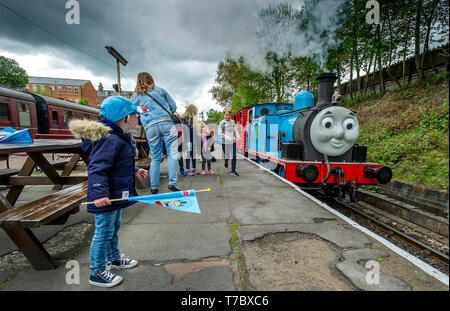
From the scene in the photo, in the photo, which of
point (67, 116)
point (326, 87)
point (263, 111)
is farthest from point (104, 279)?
point (67, 116)

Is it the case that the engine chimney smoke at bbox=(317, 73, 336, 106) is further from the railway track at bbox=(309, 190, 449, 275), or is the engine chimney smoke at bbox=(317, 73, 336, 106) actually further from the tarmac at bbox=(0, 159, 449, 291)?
the tarmac at bbox=(0, 159, 449, 291)

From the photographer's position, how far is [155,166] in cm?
357

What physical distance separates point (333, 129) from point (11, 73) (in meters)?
60.0

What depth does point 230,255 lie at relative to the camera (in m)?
1.86

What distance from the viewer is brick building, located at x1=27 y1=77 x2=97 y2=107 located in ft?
163

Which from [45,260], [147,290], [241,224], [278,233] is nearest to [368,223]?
[278,233]

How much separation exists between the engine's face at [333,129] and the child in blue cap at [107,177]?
3.23m

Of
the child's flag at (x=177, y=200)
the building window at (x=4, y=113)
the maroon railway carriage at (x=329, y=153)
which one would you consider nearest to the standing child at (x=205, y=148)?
the maroon railway carriage at (x=329, y=153)

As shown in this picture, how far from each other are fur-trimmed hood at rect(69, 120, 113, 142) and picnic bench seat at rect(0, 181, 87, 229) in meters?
0.68

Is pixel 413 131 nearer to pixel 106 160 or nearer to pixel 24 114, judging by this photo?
pixel 106 160

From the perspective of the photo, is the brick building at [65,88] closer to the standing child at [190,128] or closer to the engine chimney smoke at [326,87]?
the standing child at [190,128]

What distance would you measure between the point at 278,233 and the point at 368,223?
208 cm

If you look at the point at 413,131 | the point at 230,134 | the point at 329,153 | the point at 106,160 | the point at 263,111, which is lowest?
the point at 329,153

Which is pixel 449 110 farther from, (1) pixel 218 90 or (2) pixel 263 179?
(1) pixel 218 90
